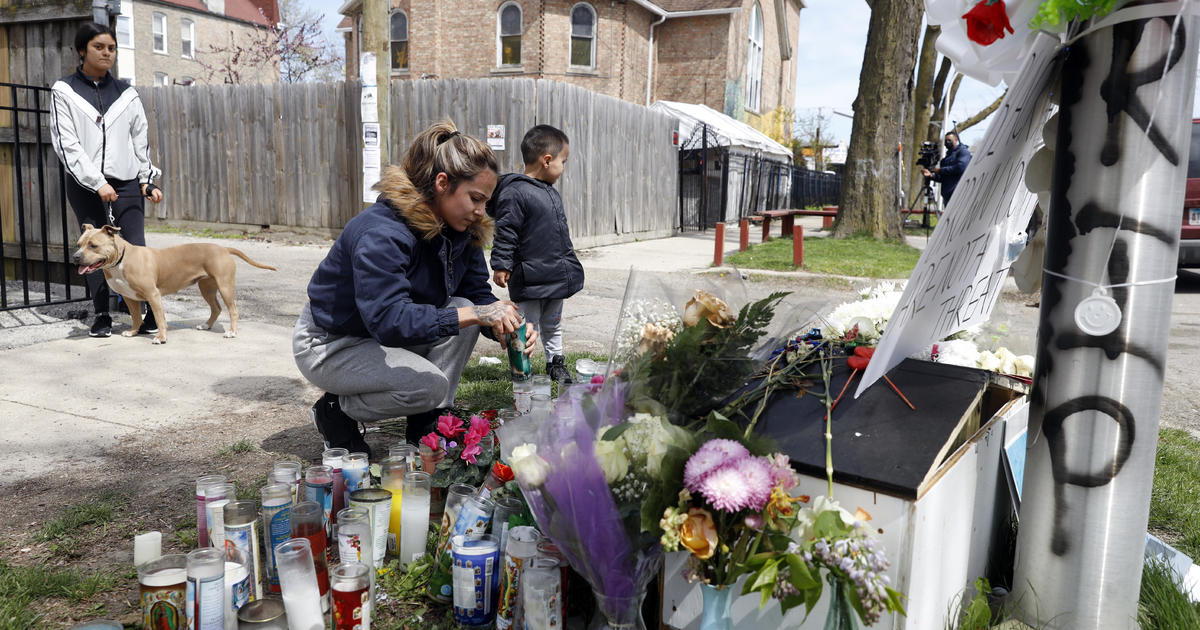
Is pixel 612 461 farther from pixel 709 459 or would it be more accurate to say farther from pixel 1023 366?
pixel 1023 366

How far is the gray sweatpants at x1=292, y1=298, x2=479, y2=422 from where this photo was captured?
3314mm

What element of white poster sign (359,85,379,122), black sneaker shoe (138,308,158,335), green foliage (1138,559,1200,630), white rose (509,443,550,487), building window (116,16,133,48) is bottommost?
green foliage (1138,559,1200,630)

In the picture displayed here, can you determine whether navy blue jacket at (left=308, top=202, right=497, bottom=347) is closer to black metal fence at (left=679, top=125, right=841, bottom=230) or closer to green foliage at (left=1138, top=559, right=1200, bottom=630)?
green foliage at (left=1138, top=559, right=1200, bottom=630)

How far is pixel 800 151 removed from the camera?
1793 inches

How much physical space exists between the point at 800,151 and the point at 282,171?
36.6 meters

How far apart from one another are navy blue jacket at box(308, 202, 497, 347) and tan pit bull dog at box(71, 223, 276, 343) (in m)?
3.05

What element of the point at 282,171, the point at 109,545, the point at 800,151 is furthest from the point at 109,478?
the point at 800,151

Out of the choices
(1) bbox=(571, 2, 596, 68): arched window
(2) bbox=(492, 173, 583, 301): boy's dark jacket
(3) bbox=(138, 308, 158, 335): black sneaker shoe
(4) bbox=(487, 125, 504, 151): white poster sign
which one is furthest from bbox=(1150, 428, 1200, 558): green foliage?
(1) bbox=(571, 2, 596, 68): arched window

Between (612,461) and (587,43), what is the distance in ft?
74.8

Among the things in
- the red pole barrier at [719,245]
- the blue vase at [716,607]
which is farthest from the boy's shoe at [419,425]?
the red pole barrier at [719,245]

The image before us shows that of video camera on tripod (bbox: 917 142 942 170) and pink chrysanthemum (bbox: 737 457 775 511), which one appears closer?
pink chrysanthemum (bbox: 737 457 775 511)

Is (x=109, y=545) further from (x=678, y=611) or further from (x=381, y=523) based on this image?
(x=678, y=611)

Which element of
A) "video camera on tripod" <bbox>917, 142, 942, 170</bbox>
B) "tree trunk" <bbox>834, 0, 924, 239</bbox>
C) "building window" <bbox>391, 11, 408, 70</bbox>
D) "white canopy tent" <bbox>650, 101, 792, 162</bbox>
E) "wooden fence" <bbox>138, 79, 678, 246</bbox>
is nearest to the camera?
"wooden fence" <bbox>138, 79, 678, 246</bbox>

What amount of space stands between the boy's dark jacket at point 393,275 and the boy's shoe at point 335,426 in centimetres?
36
